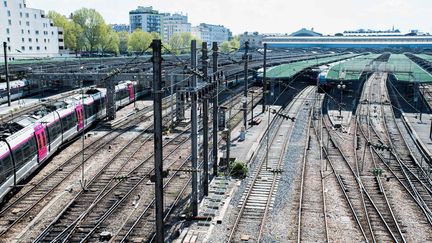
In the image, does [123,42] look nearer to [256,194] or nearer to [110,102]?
[110,102]

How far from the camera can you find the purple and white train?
1991cm

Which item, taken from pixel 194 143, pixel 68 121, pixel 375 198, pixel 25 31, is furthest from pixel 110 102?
pixel 25 31

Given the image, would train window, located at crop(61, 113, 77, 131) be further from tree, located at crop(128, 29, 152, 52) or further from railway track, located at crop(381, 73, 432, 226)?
tree, located at crop(128, 29, 152, 52)

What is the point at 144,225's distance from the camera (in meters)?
17.9

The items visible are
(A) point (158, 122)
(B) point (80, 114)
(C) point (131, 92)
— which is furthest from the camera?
(C) point (131, 92)

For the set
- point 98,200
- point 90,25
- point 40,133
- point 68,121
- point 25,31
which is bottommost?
point 98,200

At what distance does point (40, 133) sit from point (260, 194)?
12.7 meters

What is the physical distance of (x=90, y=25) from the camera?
113 m

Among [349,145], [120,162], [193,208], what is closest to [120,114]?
[120,162]

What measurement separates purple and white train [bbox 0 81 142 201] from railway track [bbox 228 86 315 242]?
10.5 metres

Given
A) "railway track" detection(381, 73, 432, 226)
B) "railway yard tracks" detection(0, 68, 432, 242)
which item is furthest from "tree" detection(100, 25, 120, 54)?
"railway track" detection(381, 73, 432, 226)

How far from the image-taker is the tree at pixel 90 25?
4462 inches

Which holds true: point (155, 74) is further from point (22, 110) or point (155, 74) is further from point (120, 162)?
point (22, 110)

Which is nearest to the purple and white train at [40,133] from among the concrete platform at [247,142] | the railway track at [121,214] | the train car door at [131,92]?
the railway track at [121,214]
